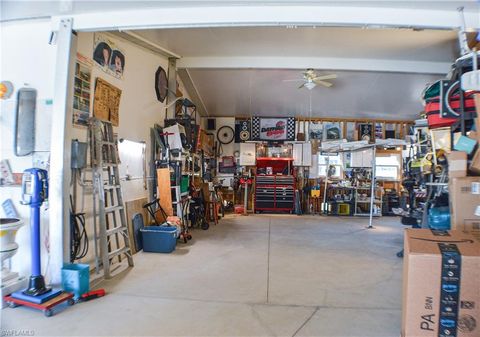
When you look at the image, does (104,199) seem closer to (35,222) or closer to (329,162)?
(35,222)

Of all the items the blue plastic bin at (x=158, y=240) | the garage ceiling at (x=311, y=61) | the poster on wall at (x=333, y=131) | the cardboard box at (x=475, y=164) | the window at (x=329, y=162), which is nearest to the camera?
the cardboard box at (x=475, y=164)

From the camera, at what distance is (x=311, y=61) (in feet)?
17.5

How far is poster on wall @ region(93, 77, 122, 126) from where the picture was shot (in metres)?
3.49

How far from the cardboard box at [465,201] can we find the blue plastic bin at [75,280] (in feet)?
10.6

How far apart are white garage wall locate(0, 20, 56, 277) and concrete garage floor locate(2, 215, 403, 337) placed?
2.40 ft

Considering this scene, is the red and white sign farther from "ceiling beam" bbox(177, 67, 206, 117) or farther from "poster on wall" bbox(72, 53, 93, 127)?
"poster on wall" bbox(72, 53, 93, 127)

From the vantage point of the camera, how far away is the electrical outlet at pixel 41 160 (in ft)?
9.47

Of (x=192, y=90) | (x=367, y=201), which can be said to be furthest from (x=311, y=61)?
(x=367, y=201)

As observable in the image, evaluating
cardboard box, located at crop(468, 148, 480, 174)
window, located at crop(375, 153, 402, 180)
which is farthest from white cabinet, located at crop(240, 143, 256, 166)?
cardboard box, located at crop(468, 148, 480, 174)

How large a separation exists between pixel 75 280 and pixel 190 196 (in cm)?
356

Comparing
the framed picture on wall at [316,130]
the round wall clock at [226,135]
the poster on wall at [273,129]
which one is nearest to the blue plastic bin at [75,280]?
the round wall clock at [226,135]

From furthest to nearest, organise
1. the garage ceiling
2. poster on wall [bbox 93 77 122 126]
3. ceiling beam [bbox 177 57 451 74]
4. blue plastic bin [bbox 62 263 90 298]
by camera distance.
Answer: ceiling beam [bbox 177 57 451 74] → the garage ceiling → poster on wall [bbox 93 77 122 126] → blue plastic bin [bbox 62 263 90 298]

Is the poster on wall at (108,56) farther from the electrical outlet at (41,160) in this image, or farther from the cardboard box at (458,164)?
the cardboard box at (458,164)

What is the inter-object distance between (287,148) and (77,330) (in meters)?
8.09
